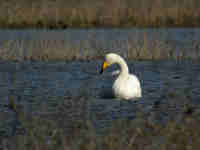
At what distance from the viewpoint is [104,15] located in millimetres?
21094

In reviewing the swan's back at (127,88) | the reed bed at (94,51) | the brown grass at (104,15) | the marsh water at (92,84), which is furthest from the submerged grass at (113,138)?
the brown grass at (104,15)

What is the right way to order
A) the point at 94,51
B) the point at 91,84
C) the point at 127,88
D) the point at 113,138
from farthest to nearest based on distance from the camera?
the point at 94,51, the point at 91,84, the point at 127,88, the point at 113,138

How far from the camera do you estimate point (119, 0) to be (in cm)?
2294

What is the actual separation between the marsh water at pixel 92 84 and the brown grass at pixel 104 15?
376 cm

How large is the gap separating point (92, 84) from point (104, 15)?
9.40 metres

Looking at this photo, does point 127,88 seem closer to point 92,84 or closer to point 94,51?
point 92,84

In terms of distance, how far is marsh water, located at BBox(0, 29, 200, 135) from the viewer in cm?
948

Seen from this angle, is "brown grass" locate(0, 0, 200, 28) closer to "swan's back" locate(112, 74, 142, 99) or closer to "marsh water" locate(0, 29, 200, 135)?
"marsh water" locate(0, 29, 200, 135)

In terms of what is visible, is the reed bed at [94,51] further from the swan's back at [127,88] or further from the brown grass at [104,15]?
the brown grass at [104,15]

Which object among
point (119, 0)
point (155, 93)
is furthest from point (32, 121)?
point (119, 0)

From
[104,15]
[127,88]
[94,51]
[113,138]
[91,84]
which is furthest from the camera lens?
[104,15]

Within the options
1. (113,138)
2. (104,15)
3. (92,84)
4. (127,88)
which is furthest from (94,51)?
(113,138)

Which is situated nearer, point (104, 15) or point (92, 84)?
point (92, 84)

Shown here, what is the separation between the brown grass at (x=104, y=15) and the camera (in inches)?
819
